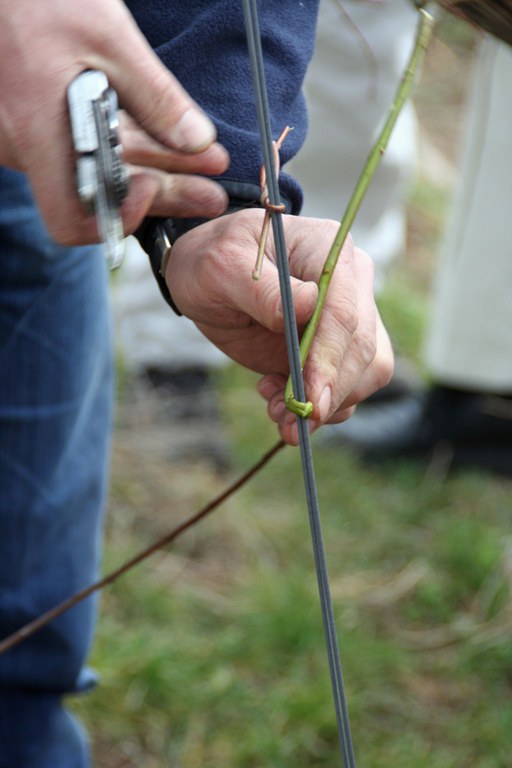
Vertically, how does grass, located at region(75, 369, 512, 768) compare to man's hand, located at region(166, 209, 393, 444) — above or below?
below

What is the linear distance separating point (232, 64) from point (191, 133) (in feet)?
0.41

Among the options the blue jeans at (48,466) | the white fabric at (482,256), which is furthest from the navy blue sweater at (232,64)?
the white fabric at (482,256)

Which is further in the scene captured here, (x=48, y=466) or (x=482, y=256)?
(x=482, y=256)

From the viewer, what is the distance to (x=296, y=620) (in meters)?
1.48

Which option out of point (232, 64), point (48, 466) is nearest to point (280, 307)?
point (232, 64)

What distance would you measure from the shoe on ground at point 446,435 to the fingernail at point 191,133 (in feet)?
5.12

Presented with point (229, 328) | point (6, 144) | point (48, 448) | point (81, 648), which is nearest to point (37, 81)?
point (6, 144)

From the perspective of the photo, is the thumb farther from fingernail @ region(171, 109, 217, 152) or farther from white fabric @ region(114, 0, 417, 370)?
white fabric @ region(114, 0, 417, 370)

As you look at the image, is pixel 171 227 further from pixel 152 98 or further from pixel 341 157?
pixel 341 157

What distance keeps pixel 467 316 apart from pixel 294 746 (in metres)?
0.92

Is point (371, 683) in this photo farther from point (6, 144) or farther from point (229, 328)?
point (6, 144)

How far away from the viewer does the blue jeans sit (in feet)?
3.19

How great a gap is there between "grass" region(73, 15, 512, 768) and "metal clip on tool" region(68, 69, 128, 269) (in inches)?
38.2

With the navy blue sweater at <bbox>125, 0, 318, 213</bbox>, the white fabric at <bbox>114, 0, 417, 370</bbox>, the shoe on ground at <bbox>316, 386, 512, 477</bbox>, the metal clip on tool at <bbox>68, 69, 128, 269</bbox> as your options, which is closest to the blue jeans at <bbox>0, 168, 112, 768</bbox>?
the navy blue sweater at <bbox>125, 0, 318, 213</bbox>
